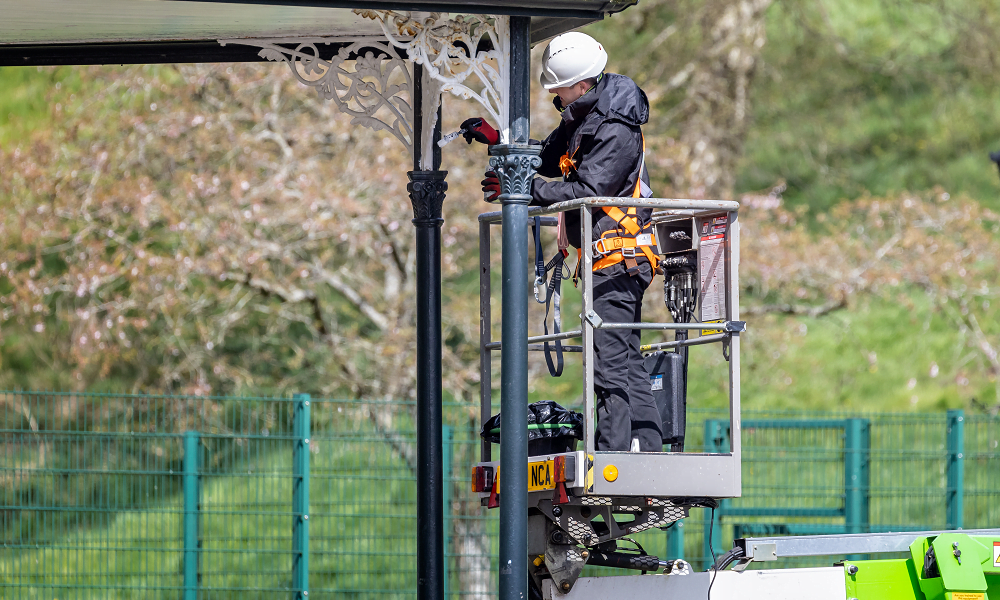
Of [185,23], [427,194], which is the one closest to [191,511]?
[427,194]

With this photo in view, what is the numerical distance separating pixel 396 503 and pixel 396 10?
510 centimetres

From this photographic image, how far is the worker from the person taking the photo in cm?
579

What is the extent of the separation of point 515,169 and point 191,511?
4998mm

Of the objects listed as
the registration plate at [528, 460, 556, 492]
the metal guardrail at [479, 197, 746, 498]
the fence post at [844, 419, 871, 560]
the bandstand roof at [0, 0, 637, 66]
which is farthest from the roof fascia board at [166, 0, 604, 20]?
the fence post at [844, 419, 871, 560]

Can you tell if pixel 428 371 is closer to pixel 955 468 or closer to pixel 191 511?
pixel 191 511

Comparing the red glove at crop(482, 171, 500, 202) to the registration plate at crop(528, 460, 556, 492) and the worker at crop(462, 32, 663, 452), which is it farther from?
the registration plate at crop(528, 460, 556, 492)

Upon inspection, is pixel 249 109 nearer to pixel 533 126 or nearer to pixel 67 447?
pixel 533 126

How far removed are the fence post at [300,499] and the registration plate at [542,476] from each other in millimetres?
→ 3826

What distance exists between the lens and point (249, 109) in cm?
1388

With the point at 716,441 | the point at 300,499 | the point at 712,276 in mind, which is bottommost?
the point at 300,499

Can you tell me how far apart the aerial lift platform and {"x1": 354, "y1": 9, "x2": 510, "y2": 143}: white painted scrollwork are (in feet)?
2.19

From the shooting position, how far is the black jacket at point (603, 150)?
5.86 m

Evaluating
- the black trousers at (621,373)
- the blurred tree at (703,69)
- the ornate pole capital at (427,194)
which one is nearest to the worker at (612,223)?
the black trousers at (621,373)

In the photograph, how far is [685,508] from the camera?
602cm
